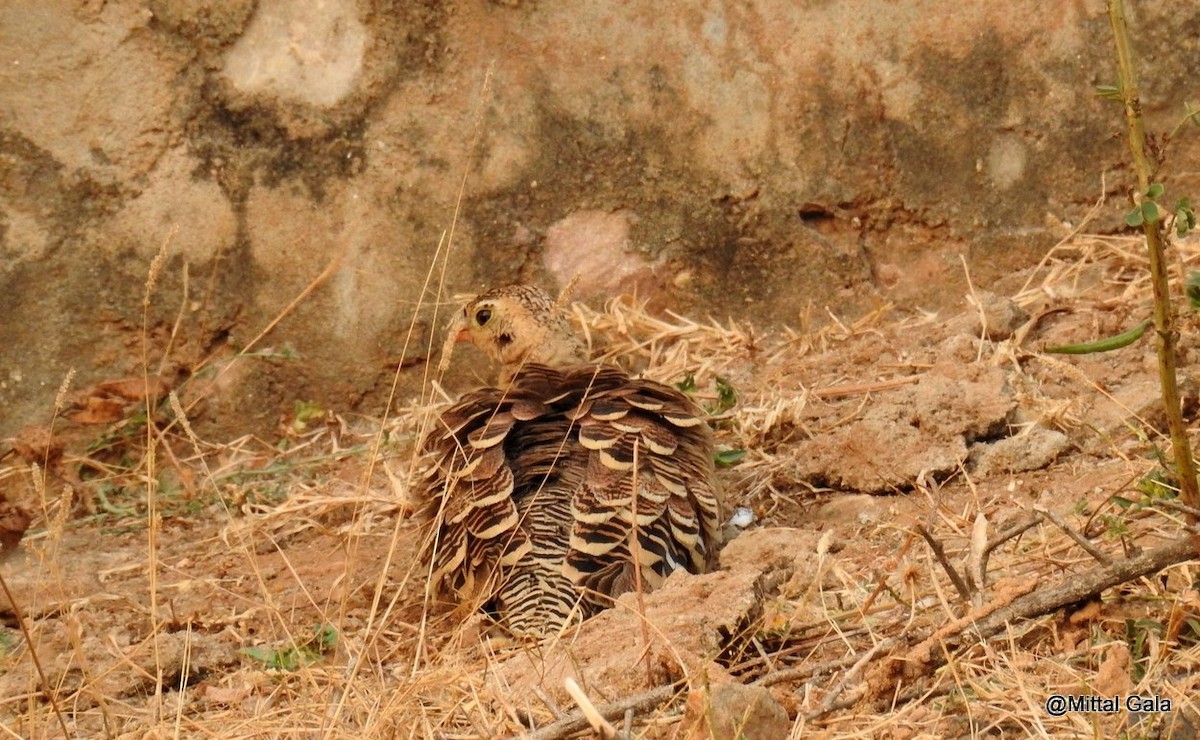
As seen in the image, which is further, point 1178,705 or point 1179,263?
point 1179,263

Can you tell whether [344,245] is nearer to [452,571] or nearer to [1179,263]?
[452,571]

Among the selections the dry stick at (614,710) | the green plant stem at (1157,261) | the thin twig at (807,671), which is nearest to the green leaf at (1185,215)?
the green plant stem at (1157,261)

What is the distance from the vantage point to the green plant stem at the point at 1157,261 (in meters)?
3.19

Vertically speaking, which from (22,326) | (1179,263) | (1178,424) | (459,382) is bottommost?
(459,382)

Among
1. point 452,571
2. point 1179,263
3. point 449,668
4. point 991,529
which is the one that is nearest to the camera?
point 449,668

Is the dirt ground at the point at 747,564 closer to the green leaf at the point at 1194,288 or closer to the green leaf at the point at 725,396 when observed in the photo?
the green leaf at the point at 725,396

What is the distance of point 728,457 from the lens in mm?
5523

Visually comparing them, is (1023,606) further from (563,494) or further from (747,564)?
(563,494)

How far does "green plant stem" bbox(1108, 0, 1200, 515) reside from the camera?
3191 mm

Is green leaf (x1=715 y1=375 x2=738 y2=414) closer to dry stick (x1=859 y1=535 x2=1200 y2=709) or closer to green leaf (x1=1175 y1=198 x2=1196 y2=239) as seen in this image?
dry stick (x1=859 y1=535 x2=1200 y2=709)

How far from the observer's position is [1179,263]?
601 cm

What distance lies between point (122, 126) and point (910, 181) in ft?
10.9

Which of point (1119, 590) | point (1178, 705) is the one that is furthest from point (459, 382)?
point (1178, 705)

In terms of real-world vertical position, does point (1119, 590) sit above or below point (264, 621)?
above
